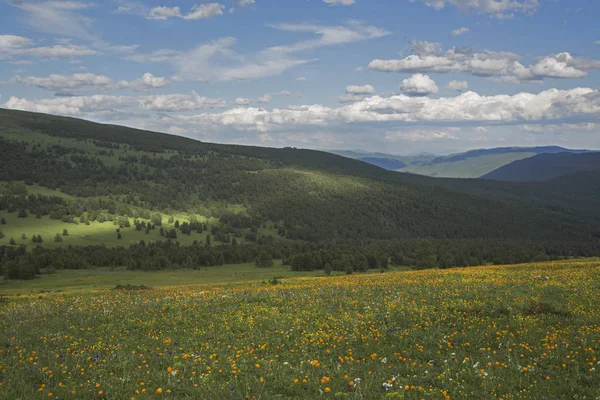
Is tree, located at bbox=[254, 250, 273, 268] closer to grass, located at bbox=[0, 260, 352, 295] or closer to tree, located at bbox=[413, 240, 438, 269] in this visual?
grass, located at bbox=[0, 260, 352, 295]

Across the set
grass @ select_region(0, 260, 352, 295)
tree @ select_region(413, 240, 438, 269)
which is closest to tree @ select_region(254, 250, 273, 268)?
grass @ select_region(0, 260, 352, 295)

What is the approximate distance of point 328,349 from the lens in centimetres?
1461

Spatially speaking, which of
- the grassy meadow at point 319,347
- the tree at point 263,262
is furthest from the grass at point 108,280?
the grassy meadow at point 319,347

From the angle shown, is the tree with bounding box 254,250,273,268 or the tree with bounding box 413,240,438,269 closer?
the tree with bounding box 413,240,438,269

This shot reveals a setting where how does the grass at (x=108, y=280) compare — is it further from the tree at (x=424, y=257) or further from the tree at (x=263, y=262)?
the tree at (x=263, y=262)

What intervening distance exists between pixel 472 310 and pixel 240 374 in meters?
11.6

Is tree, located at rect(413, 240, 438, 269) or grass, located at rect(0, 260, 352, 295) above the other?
tree, located at rect(413, 240, 438, 269)

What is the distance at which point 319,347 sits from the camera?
598 inches

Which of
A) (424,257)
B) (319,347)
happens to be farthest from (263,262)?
(319,347)

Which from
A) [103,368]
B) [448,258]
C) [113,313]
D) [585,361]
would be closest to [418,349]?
[585,361]

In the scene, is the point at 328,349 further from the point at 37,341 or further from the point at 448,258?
the point at 448,258

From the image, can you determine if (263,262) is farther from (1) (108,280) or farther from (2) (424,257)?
(2) (424,257)

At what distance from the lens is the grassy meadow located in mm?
11398

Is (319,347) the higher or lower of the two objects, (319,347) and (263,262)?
the higher
